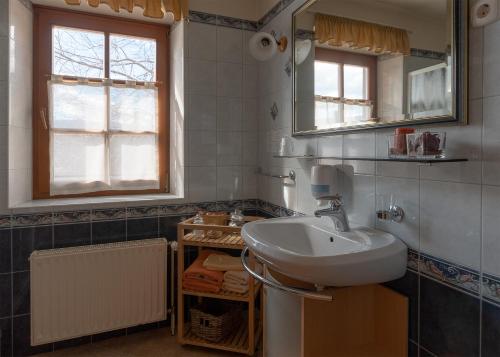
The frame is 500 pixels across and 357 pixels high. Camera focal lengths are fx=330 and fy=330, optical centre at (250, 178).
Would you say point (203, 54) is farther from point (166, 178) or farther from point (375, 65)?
point (375, 65)

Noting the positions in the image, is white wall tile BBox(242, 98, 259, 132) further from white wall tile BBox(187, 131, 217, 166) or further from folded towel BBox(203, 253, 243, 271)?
folded towel BBox(203, 253, 243, 271)

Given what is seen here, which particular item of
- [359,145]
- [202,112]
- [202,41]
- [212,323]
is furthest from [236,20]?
[212,323]

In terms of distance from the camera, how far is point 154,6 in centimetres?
196

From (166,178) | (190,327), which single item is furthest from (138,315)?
(166,178)

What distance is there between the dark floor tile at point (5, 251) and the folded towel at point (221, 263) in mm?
1041

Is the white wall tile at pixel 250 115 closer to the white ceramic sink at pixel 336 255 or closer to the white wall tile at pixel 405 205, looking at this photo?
the white ceramic sink at pixel 336 255

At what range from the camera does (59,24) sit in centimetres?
203

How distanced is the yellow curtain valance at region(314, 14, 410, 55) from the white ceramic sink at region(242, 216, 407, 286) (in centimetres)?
70

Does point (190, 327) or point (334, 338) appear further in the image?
point (190, 327)

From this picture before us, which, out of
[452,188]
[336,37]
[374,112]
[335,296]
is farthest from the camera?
[336,37]

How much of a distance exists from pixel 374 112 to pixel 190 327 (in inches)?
63.3

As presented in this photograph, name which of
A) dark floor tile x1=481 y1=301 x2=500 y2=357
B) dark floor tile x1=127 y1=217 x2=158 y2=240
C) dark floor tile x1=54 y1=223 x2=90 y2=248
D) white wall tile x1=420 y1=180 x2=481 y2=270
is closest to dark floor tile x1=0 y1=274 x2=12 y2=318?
dark floor tile x1=54 y1=223 x2=90 y2=248

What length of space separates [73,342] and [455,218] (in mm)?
2083

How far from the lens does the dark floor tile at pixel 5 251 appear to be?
5.75 ft
